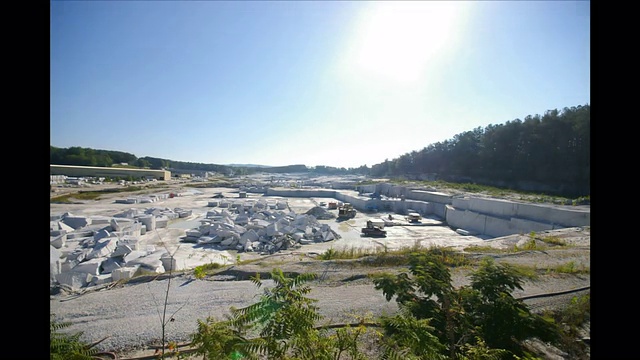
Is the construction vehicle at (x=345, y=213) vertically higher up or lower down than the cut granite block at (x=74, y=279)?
lower down

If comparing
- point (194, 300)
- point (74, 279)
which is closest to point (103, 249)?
point (74, 279)

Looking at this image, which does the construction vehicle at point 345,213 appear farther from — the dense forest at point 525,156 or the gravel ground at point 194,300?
the dense forest at point 525,156

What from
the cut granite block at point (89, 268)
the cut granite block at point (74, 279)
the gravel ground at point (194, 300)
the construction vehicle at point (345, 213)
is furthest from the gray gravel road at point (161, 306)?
the construction vehicle at point (345, 213)

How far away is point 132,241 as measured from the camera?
40.7 feet

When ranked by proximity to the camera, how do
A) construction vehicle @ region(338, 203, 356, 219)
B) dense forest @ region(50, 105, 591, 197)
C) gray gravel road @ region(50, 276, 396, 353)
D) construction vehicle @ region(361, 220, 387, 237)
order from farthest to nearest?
dense forest @ region(50, 105, 591, 197) < construction vehicle @ region(338, 203, 356, 219) < construction vehicle @ region(361, 220, 387, 237) < gray gravel road @ region(50, 276, 396, 353)

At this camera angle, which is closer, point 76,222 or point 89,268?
point 89,268

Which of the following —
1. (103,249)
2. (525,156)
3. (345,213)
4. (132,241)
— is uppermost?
(525,156)

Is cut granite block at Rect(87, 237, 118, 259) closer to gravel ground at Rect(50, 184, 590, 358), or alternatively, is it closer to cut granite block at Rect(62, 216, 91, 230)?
gravel ground at Rect(50, 184, 590, 358)

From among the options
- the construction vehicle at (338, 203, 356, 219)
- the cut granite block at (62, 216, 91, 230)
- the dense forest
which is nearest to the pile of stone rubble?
the cut granite block at (62, 216, 91, 230)

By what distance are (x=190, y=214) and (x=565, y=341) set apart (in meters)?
24.4

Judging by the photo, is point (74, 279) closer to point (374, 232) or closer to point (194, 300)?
point (194, 300)

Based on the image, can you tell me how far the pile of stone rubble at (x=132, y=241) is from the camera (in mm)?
8094

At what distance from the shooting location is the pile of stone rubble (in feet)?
26.6
